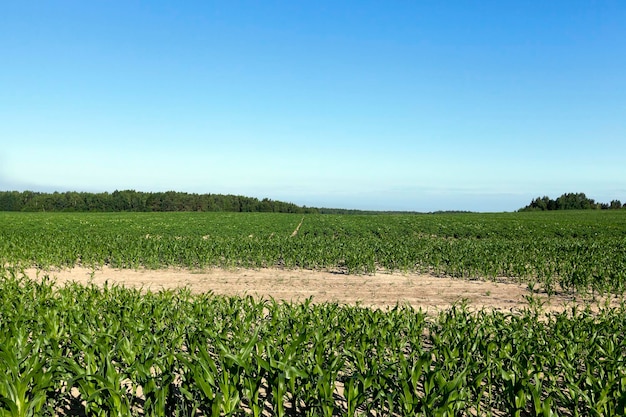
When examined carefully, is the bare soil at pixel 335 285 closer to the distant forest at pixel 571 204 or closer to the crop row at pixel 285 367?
the crop row at pixel 285 367

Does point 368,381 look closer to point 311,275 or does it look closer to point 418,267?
point 311,275

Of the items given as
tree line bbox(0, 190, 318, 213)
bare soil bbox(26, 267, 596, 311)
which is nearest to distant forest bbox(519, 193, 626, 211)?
tree line bbox(0, 190, 318, 213)

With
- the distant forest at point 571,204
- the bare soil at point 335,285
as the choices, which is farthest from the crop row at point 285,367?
the distant forest at point 571,204

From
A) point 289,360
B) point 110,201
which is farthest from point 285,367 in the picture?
point 110,201

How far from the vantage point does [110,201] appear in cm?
13438

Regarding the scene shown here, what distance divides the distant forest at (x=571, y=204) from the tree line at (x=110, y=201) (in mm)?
97005

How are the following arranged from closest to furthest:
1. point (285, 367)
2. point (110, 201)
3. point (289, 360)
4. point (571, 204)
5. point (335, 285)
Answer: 1. point (285, 367)
2. point (289, 360)
3. point (335, 285)
4. point (571, 204)
5. point (110, 201)

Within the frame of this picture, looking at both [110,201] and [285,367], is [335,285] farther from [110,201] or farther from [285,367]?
[110,201]

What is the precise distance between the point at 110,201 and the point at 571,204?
459 feet

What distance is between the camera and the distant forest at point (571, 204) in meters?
115

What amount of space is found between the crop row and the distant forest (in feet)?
409

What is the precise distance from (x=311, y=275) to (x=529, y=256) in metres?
10.4

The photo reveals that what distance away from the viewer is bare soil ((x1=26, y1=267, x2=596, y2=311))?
512 inches

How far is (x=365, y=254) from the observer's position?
1903 centimetres
